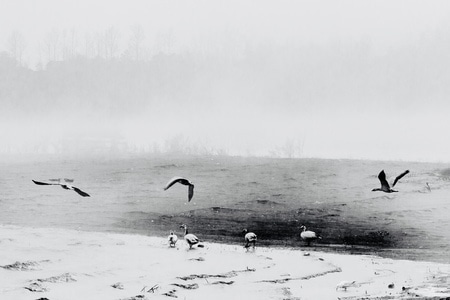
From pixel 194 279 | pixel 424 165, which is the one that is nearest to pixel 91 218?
pixel 194 279

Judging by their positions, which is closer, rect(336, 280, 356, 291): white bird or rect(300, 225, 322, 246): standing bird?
rect(336, 280, 356, 291): white bird

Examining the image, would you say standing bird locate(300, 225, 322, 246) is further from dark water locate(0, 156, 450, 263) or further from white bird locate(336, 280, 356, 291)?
white bird locate(336, 280, 356, 291)

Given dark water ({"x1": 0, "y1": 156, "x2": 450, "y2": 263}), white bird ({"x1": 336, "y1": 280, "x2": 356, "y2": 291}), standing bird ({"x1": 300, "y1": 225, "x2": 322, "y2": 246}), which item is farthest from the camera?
dark water ({"x1": 0, "y1": 156, "x2": 450, "y2": 263})

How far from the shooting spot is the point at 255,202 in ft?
136

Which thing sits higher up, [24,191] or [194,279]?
[24,191]

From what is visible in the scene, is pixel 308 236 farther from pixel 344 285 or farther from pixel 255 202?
pixel 255 202

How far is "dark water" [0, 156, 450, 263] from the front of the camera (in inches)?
1328

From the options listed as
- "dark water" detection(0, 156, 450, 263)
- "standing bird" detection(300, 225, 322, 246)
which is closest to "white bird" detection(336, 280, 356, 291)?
"dark water" detection(0, 156, 450, 263)

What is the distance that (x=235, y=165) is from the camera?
54.5 meters

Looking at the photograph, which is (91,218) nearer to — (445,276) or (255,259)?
(255,259)

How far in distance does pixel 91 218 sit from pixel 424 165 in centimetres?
2551

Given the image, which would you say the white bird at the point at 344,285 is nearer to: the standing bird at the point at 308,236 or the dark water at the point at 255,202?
the dark water at the point at 255,202

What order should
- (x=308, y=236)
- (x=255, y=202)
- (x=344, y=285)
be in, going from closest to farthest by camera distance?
1. (x=344, y=285)
2. (x=308, y=236)
3. (x=255, y=202)

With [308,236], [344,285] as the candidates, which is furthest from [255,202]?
[344,285]
